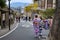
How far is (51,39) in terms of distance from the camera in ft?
26.2

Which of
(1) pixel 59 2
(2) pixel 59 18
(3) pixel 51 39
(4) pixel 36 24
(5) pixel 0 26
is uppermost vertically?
(1) pixel 59 2

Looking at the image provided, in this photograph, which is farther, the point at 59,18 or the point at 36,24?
the point at 36,24

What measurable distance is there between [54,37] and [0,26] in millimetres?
25173

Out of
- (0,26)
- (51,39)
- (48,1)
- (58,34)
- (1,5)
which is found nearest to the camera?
(58,34)

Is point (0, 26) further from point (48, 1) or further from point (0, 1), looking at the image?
point (48, 1)

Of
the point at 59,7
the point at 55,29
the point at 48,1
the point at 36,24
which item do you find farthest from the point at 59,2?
the point at 48,1

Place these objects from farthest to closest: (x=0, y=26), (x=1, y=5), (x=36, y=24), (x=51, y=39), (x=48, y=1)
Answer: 1. (x=48, y=1)
2. (x=1, y=5)
3. (x=0, y=26)
4. (x=36, y=24)
5. (x=51, y=39)

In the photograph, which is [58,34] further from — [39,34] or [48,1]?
[48,1]

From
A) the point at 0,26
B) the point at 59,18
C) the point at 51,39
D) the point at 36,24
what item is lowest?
the point at 0,26

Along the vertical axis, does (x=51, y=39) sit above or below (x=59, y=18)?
below

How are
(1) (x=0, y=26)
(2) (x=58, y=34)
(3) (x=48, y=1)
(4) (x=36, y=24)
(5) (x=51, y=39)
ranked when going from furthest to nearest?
1. (3) (x=48, y=1)
2. (1) (x=0, y=26)
3. (4) (x=36, y=24)
4. (5) (x=51, y=39)
5. (2) (x=58, y=34)

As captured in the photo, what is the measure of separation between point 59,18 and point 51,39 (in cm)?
80

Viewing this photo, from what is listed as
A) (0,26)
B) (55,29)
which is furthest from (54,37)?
(0,26)

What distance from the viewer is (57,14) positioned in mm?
7730
